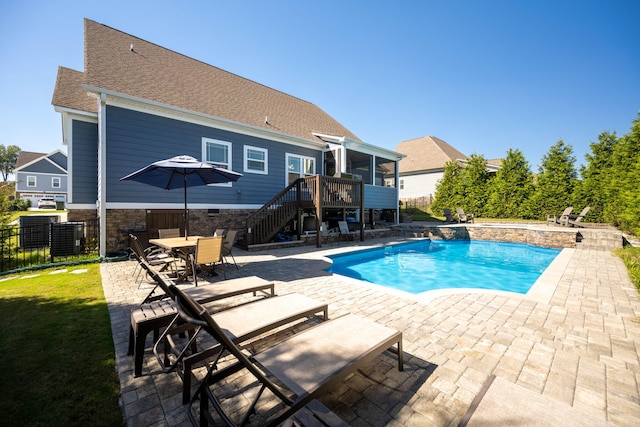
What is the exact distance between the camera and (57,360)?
2.75m

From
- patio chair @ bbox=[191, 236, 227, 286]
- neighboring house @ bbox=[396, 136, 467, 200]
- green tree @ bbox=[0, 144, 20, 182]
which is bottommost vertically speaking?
patio chair @ bbox=[191, 236, 227, 286]

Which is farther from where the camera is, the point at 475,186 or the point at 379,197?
the point at 475,186

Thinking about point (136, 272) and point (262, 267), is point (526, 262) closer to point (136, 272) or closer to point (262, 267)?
point (262, 267)

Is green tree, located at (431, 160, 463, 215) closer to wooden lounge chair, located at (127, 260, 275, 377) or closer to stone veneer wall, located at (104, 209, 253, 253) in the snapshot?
stone veneer wall, located at (104, 209, 253, 253)

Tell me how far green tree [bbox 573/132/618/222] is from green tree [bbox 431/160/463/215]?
7327 mm

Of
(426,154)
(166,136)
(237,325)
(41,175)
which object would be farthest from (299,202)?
(41,175)

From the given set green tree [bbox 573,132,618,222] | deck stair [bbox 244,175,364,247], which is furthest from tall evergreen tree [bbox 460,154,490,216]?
deck stair [bbox 244,175,364,247]

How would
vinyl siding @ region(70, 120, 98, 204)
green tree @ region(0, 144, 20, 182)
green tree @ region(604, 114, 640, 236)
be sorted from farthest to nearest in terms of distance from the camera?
1. green tree @ region(0, 144, 20, 182)
2. green tree @ region(604, 114, 640, 236)
3. vinyl siding @ region(70, 120, 98, 204)

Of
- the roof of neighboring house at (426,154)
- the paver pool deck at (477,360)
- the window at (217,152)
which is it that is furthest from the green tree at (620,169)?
the window at (217,152)

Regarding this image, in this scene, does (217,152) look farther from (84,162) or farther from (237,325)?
(237,325)

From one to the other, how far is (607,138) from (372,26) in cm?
1741

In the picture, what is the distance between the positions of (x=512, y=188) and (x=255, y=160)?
63.5 ft

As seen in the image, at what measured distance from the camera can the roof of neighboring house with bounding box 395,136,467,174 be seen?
28.6 m

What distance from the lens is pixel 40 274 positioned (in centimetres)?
645
